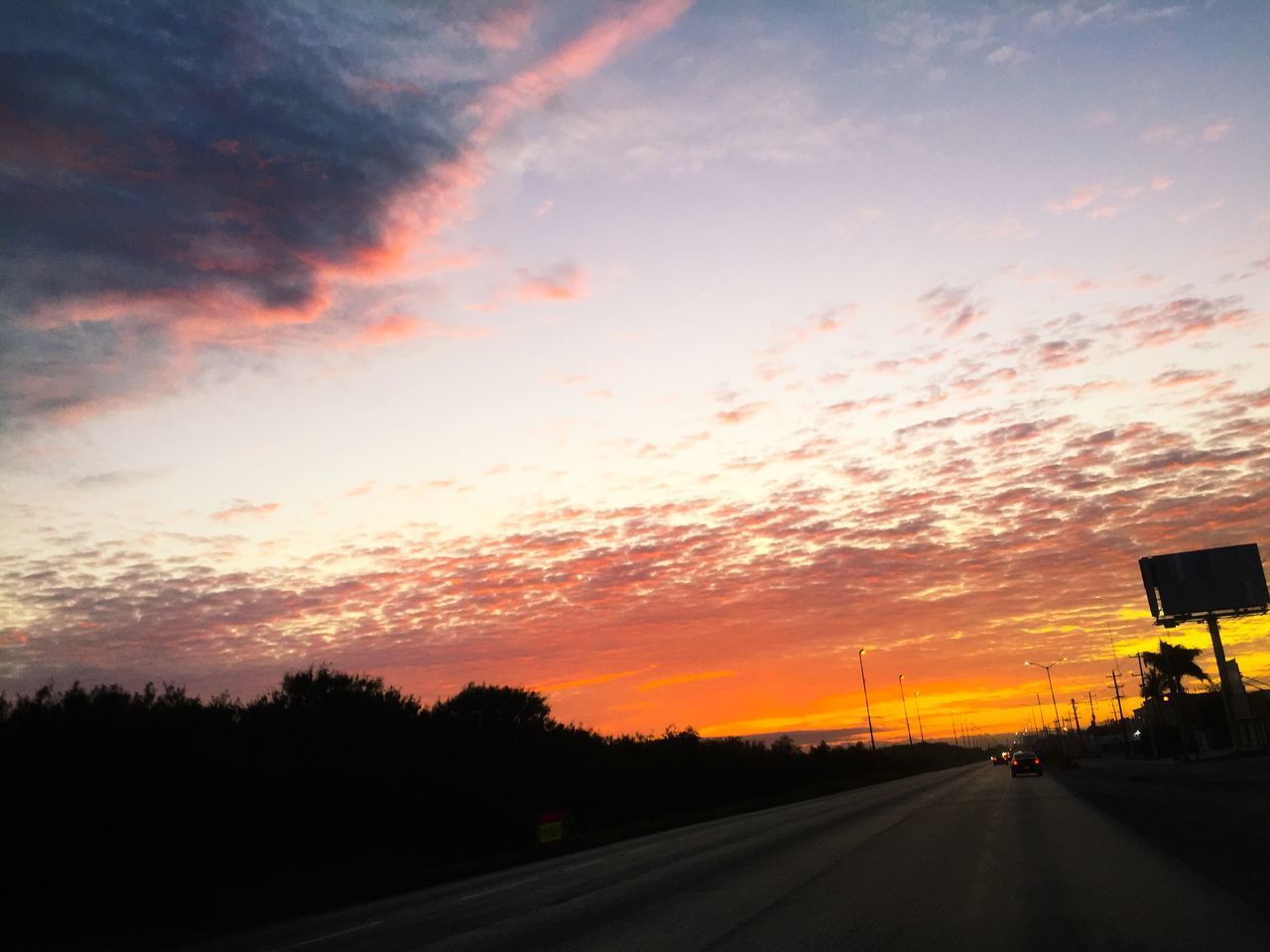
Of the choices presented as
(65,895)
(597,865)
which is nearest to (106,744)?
(65,895)

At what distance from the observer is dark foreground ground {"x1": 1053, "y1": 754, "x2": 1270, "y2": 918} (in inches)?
556

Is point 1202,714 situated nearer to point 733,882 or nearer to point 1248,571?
point 1248,571

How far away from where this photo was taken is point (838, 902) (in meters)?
12.8

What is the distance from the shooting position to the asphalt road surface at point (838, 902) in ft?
33.7

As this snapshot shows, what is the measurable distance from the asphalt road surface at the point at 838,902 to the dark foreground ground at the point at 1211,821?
51 centimetres

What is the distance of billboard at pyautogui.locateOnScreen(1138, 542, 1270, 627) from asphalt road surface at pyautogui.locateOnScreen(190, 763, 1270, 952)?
221ft

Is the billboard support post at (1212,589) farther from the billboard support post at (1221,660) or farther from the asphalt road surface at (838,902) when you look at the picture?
the asphalt road surface at (838,902)

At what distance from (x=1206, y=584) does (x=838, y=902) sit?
82.4 m

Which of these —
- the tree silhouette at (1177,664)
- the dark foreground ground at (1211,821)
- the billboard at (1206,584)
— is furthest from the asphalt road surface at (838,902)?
the tree silhouette at (1177,664)

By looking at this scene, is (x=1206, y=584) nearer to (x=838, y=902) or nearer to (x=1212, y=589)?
(x=1212, y=589)

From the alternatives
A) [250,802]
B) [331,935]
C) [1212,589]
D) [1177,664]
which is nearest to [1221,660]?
[1212,589]

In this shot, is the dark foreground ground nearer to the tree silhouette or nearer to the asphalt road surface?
the asphalt road surface

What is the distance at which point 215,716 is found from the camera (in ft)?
114

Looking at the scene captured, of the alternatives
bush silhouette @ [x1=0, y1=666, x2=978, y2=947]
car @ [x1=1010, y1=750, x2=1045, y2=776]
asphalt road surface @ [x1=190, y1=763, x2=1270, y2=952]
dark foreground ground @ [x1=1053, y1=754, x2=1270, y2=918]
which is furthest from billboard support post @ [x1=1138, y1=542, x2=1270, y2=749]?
asphalt road surface @ [x1=190, y1=763, x2=1270, y2=952]
